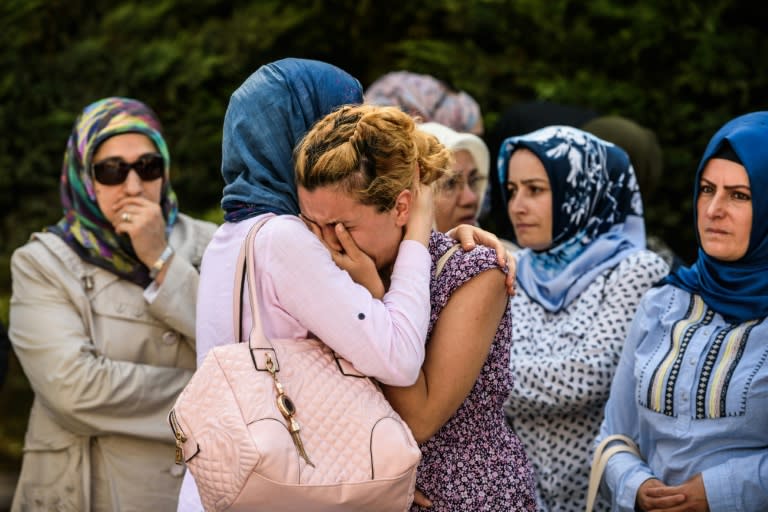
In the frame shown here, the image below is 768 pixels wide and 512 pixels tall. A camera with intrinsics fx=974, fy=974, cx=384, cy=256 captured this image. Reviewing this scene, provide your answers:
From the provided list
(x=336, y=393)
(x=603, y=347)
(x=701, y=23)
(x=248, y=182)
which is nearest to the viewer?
(x=336, y=393)

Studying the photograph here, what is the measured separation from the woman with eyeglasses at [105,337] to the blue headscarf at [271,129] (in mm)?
→ 1222

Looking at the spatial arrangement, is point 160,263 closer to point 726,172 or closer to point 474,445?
point 474,445

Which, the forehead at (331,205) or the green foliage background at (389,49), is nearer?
the forehead at (331,205)

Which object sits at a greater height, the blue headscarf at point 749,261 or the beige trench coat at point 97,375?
the blue headscarf at point 749,261

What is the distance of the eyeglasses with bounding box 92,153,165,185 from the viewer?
12.9ft

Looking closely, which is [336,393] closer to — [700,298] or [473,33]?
[700,298]

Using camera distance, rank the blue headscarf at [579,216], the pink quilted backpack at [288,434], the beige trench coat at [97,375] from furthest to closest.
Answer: the blue headscarf at [579,216] < the beige trench coat at [97,375] < the pink quilted backpack at [288,434]

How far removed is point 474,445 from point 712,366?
3.06 feet

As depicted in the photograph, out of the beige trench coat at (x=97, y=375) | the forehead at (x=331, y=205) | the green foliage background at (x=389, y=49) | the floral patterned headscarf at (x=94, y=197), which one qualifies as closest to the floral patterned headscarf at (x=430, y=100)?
the green foliage background at (x=389, y=49)

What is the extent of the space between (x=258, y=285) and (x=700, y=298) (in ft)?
5.44

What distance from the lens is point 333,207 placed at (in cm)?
242

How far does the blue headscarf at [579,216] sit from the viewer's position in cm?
390

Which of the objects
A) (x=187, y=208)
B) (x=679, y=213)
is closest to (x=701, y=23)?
(x=679, y=213)

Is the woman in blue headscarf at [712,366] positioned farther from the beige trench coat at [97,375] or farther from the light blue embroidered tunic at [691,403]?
the beige trench coat at [97,375]
